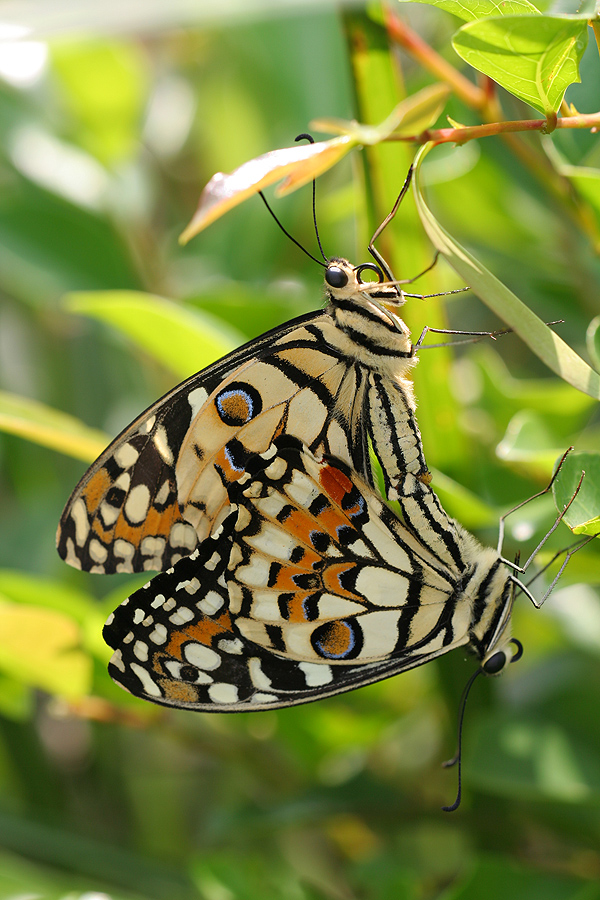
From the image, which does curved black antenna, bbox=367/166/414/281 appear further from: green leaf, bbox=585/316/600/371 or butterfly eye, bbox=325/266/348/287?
green leaf, bbox=585/316/600/371

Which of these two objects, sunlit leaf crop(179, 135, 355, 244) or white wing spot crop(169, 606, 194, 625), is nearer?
sunlit leaf crop(179, 135, 355, 244)

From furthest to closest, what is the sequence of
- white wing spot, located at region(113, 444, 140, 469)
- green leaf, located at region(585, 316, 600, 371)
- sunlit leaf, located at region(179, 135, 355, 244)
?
white wing spot, located at region(113, 444, 140, 469) < green leaf, located at region(585, 316, 600, 371) < sunlit leaf, located at region(179, 135, 355, 244)

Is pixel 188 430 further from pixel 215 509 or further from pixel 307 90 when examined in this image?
pixel 307 90

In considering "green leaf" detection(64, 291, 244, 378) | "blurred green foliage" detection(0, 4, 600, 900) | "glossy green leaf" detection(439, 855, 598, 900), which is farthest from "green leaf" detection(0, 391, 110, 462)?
"glossy green leaf" detection(439, 855, 598, 900)

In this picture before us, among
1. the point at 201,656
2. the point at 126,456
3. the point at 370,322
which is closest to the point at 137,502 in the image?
the point at 126,456

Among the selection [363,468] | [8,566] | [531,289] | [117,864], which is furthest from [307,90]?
[117,864]

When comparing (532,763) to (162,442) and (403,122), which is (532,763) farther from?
(403,122)

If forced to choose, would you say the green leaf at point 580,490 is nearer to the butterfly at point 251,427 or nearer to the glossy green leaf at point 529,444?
the glossy green leaf at point 529,444
